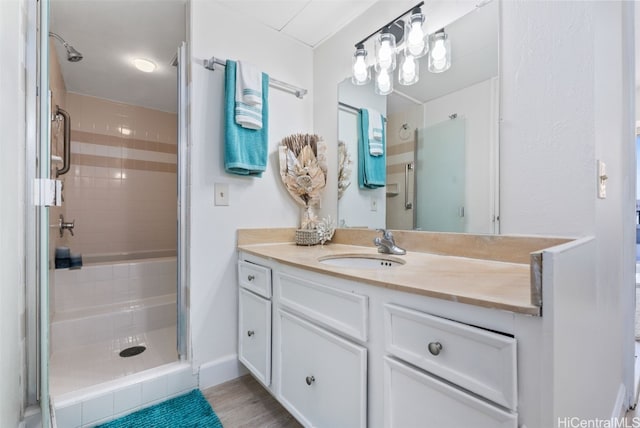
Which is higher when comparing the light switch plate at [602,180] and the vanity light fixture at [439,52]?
the vanity light fixture at [439,52]

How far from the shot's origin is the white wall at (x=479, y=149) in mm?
1193

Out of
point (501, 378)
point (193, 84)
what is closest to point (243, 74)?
point (193, 84)

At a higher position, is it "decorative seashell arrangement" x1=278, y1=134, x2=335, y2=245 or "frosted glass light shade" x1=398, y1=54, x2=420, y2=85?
"frosted glass light shade" x1=398, y1=54, x2=420, y2=85

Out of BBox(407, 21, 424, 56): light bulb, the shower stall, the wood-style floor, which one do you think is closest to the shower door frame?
the shower stall

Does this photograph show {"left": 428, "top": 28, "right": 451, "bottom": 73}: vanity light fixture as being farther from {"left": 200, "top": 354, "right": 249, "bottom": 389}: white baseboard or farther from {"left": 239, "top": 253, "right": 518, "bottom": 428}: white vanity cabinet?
{"left": 200, "top": 354, "right": 249, "bottom": 389}: white baseboard

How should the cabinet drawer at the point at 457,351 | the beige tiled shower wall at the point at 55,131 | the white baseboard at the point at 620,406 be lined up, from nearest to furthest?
the cabinet drawer at the point at 457,351
the white baseboard at the point at 620,406
the beige tiled shower wall at the point at 55,131

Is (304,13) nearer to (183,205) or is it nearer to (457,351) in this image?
(183,205)

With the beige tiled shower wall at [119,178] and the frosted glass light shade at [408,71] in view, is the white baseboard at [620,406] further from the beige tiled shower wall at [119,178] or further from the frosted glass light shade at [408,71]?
the beige tiled shower wall at [119,178]

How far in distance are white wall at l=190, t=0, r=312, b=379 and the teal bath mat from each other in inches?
7.7

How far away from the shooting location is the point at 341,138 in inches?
74.5

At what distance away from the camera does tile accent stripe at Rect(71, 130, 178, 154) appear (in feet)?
9.45

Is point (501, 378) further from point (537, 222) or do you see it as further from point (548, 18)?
point (548, 18)

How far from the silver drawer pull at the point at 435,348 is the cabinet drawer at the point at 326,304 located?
22 centimetres

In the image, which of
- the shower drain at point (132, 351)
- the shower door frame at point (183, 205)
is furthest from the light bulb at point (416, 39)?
the shower drain at point (132, 351)
